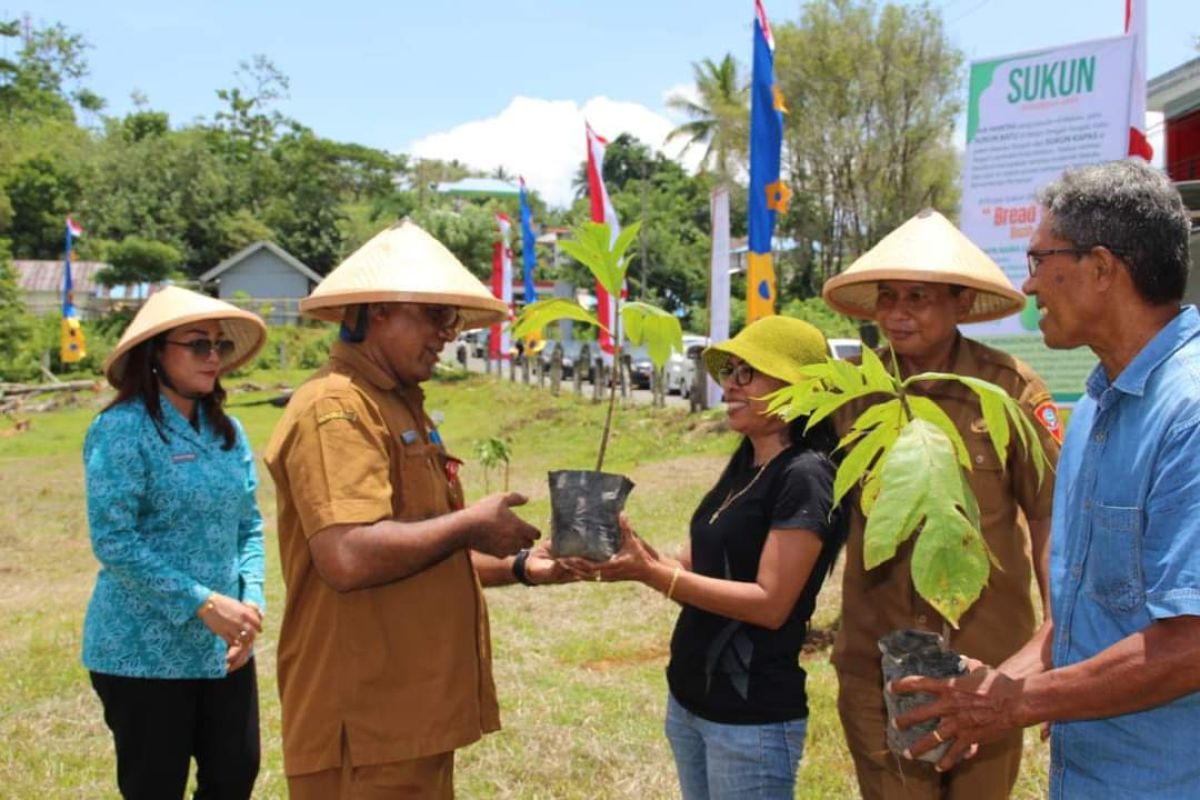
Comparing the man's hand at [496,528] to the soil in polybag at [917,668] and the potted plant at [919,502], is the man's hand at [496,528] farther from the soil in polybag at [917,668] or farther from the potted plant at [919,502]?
the soil in polybag at [917,668]

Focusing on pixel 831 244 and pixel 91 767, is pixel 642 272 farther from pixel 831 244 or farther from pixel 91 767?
pixel 91 767

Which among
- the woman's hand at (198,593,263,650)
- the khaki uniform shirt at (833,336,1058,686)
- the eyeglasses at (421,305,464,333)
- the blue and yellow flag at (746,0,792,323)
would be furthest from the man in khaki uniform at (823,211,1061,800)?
the blue and yellow flag at (746,0,792,323)

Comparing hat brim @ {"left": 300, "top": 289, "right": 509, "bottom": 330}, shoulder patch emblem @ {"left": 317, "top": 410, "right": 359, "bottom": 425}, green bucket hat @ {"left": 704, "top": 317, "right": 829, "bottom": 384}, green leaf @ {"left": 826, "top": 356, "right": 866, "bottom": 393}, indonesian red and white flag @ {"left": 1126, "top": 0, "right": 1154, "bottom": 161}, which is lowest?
shoulder patch emblem @ {"left": 317, "top": 410, "right": 359, "bottom": 425}

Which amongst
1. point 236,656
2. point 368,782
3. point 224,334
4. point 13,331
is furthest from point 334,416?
point 13,331

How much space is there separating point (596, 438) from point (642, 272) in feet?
63.3

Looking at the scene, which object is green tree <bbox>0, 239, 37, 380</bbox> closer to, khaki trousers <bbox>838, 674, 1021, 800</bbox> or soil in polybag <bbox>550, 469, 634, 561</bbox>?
soil in polybag <bbox>550, 469, 634, 561</bbox>

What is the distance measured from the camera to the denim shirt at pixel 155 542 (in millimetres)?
2752

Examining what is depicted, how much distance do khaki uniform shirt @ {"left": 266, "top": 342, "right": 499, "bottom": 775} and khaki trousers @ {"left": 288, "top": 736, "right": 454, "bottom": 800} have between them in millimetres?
32

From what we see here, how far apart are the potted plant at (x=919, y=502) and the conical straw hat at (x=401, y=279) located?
0.92 metres

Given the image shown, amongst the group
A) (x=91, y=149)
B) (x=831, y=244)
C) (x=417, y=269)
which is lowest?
(x=417, y=269)

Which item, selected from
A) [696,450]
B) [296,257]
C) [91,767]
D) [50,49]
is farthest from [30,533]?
[50,49]

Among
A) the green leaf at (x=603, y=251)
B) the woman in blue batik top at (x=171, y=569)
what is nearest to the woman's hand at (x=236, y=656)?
the woman in blue batik top at (x=171, y=569)

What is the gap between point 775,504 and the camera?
228 centimetres

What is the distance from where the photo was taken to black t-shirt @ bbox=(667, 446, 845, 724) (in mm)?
2258
